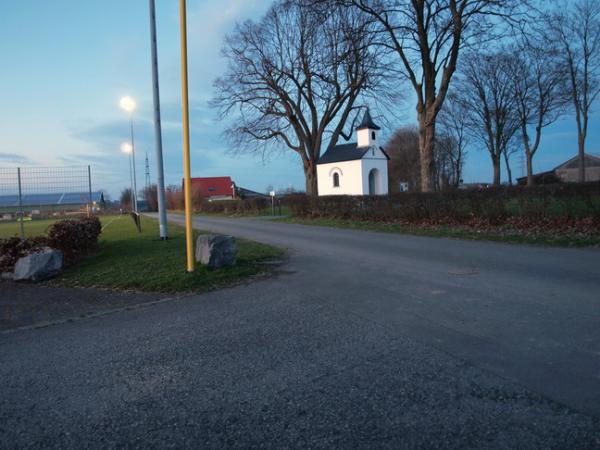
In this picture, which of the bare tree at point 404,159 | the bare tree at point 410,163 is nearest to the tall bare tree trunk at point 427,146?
the bare tree at point 410,163

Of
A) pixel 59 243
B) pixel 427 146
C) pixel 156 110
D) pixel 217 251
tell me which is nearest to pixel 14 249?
pixel 59 243

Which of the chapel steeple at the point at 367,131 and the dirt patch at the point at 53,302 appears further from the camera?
the chapel steeple at the point at 367,131

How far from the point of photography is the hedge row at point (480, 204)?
37.6 feet

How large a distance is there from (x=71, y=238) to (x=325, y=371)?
28.1 ft

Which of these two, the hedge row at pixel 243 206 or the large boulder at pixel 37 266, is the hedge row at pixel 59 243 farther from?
the hedge row at pixel 243 206

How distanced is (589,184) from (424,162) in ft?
27.3

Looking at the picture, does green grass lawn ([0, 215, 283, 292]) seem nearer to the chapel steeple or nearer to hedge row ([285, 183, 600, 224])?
hedge row ([285, 183, 600, 224])

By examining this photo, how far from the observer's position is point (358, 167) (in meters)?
44.5

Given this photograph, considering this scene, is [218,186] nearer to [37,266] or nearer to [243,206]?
[243,206]

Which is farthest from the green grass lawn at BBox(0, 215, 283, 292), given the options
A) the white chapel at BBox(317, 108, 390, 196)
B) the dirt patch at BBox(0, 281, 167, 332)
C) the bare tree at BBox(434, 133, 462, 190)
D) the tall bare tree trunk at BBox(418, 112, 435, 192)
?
the bare tree at BBox(434, 133, 462, 190)

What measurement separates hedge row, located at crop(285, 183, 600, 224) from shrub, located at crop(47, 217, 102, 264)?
11.4m

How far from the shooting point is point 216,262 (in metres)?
8.40

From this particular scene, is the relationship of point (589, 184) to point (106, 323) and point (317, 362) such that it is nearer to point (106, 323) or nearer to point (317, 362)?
point (317, 362)

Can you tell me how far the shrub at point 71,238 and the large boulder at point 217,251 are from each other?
351 cm
